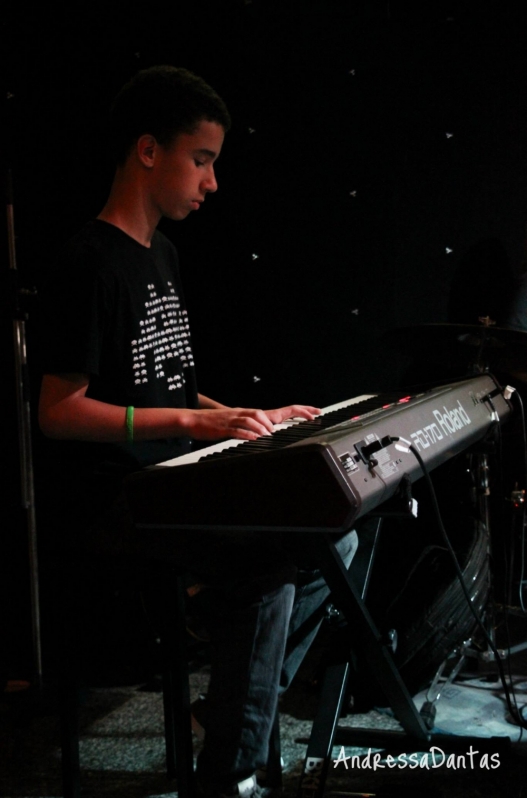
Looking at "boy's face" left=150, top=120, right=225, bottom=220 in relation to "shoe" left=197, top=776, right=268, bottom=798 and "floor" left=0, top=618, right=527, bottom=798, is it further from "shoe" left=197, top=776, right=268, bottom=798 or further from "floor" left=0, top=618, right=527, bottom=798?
"shoe" left=197, top=776, right=268, bottom=798

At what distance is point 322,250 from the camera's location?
2.95 meters

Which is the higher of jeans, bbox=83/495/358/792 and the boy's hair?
the boy's hair

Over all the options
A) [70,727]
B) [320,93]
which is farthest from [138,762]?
[320,93]

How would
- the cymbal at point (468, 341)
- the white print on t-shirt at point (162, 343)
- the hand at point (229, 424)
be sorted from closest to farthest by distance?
the hand at point (229, 424)
the white print on t-shirt at point (162, 343)
the cymbal at point (468, 341)

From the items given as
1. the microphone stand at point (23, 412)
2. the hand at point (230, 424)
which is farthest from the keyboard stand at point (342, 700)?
the microphone stand at point (23, 412)

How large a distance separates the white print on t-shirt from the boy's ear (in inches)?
11.0

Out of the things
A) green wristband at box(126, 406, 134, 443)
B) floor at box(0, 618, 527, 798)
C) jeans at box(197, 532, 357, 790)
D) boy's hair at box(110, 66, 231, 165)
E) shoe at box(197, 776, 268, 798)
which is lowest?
floor at box(0, 618, 527, 798)

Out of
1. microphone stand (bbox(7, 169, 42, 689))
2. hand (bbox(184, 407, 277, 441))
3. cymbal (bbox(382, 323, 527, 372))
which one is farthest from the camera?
microphone stand (bbox(7, 169, 42, 689))

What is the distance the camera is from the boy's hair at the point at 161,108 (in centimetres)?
191

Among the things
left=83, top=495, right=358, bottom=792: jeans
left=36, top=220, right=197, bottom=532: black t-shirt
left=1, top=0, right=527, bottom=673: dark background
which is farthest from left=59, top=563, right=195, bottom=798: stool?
left=1, top=0, right=527, bottom=673: dark background

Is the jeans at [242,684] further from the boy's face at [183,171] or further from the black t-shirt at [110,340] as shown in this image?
the boy's face at [183,171]

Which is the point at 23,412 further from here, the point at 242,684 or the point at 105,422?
the point at 242,684

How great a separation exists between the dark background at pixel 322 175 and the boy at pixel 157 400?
82 cm

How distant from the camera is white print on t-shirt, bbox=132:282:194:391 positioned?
1868 mm
